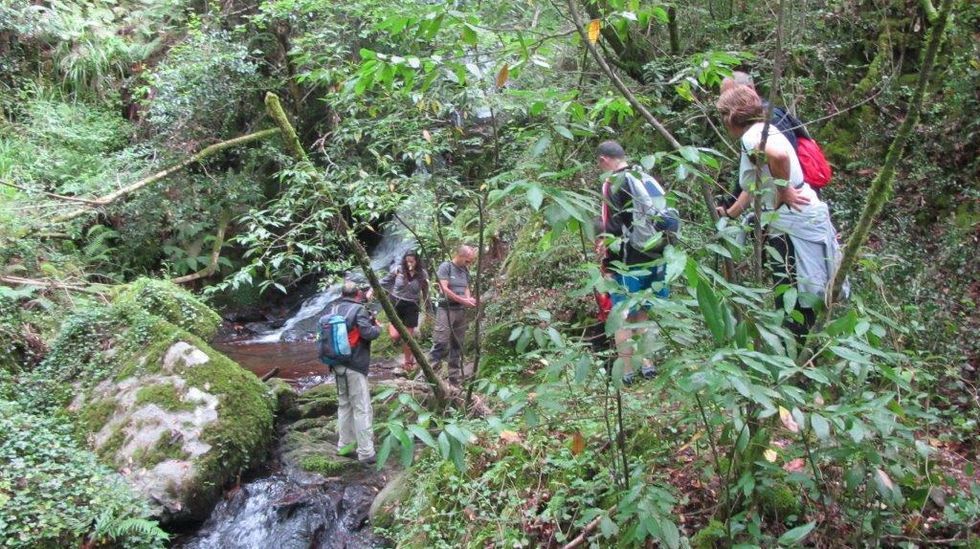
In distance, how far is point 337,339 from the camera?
598 centimetres

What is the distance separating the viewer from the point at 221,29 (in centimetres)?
1293

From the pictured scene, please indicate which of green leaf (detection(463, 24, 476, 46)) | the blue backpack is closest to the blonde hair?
green leaf (detection(463, 24, 476, 46))

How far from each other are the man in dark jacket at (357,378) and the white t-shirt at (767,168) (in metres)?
3.91

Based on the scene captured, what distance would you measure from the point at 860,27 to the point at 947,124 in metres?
1.72

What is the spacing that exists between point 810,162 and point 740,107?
56 cm

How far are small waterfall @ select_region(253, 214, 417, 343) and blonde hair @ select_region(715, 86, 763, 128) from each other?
8.85 meters

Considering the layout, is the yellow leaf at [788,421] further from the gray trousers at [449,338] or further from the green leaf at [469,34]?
the gray trousers at [449,338]

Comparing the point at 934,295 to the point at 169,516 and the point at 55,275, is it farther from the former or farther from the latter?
the point at 55,275

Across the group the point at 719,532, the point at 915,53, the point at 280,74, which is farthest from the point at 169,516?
the point at 280,74

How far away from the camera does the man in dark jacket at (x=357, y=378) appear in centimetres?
609

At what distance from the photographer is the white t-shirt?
2.61 m

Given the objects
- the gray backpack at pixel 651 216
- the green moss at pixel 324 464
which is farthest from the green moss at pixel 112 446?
the gray backpack at pixel 651 216

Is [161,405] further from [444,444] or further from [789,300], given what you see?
[789,300]

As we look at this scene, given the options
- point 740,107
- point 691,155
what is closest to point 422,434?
point 691,155
